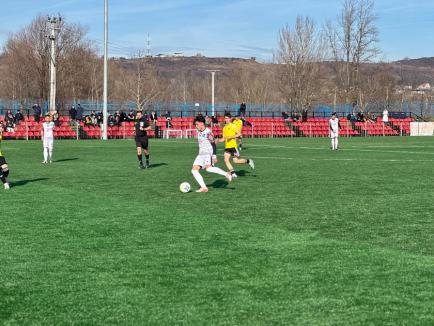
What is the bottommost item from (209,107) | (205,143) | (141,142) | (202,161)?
(202,161)

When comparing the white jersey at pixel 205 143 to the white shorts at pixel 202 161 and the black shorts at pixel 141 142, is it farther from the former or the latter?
the black shorts at pixel 141 142

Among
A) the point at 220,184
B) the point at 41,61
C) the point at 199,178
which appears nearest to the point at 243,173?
the point at 220,184

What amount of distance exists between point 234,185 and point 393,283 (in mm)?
10512

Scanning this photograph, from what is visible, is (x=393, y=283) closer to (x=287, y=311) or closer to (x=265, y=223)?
(x=287, y=311)

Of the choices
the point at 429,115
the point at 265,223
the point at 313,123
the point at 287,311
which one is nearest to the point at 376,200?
the point at 265,223

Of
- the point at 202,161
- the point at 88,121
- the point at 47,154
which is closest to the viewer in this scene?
the point at 202,161

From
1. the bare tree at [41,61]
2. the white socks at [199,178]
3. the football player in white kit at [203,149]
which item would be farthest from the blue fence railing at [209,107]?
the white socks at [199,178]

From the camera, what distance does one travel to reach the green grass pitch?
6207 mm

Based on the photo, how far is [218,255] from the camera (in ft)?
28.1

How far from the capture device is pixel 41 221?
11305mm

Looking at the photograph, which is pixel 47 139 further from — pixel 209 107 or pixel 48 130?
pixel 209 107

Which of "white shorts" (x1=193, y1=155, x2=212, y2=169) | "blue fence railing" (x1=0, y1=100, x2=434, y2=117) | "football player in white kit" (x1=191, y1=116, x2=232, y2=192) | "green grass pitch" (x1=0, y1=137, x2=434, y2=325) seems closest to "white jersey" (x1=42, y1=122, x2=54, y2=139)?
"green grass pitch" (x1=0, y1=137, x2=434, y2=325)

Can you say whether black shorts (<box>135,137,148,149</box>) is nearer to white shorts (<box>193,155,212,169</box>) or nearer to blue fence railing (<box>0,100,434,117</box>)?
white shorts (<box>193,155,212,169</box>)

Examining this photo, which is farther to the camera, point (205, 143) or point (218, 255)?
point (205, 143)
